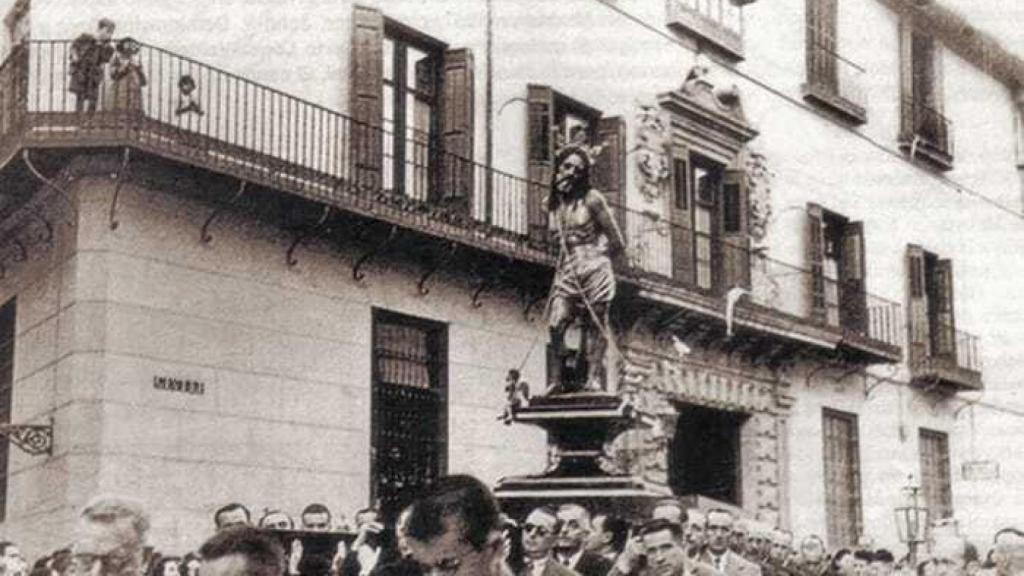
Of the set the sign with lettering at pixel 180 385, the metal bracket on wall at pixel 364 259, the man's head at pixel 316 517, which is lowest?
the man's head at pixel 316 517

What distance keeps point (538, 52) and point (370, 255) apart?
163 inches

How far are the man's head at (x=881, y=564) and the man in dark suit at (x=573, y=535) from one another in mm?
7036

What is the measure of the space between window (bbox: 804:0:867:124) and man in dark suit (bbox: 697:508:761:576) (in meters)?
10.9

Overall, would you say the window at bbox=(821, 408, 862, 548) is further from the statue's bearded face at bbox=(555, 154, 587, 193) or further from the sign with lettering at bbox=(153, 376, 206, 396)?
the statue's bearded face at bbox=(555, 154, 587, 193)

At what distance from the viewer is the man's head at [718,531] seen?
488 inches

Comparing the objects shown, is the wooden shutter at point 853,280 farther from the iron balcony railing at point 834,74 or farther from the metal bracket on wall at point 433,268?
the metal bracket on wall at point 433,268

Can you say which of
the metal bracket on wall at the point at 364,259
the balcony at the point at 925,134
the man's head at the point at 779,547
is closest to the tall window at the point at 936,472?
the balcony at the point at 925,134

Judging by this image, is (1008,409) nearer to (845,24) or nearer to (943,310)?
(943,310)

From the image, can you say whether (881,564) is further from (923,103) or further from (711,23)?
(923,103)

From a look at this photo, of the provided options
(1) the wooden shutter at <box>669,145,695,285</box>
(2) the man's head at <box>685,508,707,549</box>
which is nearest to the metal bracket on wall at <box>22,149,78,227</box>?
(2) the man's head at <box>685,508,707,549</box>

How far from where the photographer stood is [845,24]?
24344 millimetres

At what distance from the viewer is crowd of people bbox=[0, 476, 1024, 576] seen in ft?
13.1

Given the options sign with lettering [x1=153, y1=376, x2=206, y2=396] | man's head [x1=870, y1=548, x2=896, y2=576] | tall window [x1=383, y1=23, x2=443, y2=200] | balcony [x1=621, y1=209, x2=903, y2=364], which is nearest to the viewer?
sign with lettering [x1=153, y1=376, x2=206, y2=396]

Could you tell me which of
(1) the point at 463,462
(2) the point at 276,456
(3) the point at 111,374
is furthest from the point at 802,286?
(3) the point at 111,374
